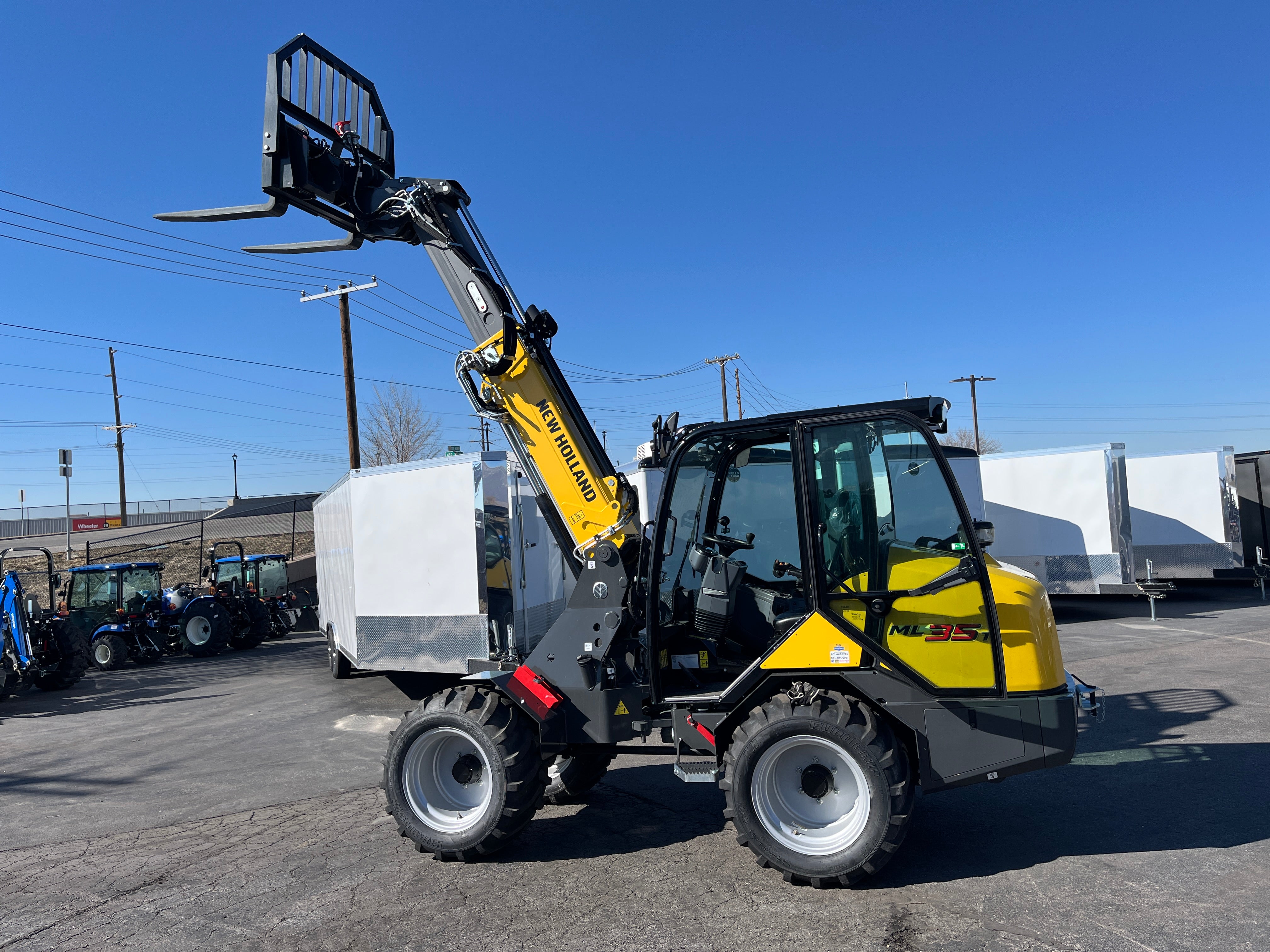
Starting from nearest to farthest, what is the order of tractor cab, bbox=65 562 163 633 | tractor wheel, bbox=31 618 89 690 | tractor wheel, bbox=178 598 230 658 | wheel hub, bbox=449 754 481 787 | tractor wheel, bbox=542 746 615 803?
wheel hub, bbox=449 754 481 787 → tractor wheel, bbox=542 746 615 803 → tractor wheel, bbox=31 618 89 690 → tractor cab, bbox=65 562 163 633 → tractor wheel, bbox=178 598 230 658

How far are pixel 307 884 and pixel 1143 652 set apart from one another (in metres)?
10.5

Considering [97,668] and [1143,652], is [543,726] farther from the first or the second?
[97,668]

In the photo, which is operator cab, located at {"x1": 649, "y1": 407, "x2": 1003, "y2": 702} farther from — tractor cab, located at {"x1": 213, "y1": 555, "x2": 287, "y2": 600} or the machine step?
tractor cab, located at {"x1": 213, "y1": 555, "x2": 287, "y2": 600}

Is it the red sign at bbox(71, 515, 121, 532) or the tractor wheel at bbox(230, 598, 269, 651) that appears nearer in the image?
the tractor wheel at bbox(230, 598, 269, 651)

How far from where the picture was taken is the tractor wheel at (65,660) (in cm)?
1229

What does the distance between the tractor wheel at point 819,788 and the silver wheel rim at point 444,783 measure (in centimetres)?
151

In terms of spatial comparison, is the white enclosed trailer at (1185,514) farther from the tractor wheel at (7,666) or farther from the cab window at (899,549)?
the tractor wheel at (7,666)

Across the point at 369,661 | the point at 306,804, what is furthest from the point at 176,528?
the point at 306,804

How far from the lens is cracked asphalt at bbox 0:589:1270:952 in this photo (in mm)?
3840

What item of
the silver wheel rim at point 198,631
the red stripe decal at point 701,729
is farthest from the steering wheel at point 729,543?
the silver wheel rim at point 198,631

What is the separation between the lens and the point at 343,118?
5.27m

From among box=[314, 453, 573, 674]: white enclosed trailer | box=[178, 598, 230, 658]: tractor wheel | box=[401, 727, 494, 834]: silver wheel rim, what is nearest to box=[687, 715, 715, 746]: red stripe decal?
box=[401, 727, 494, 834]: silver wheel rim

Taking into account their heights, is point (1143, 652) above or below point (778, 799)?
below

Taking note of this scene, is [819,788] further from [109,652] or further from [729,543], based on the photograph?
[109,652]
